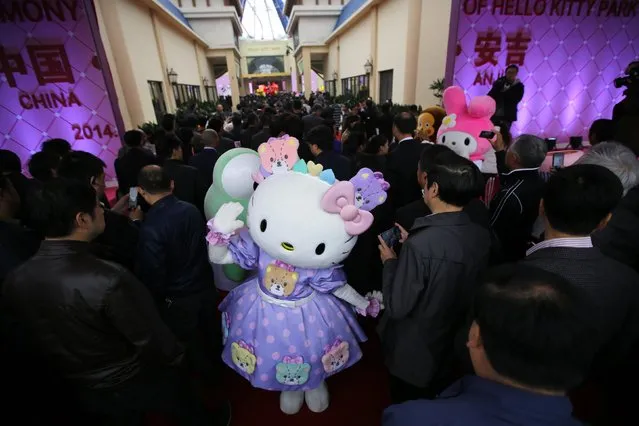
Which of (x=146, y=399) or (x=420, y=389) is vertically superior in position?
(x=146, y=399)

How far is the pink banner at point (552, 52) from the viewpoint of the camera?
676cm

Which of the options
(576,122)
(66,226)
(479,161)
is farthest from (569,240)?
(576,122)

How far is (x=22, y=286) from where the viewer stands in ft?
4.15

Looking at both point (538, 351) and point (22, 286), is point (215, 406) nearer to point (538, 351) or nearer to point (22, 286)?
point (22, 286)

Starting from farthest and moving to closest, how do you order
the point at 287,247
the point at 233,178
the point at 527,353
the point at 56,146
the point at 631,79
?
the point at 631,79 → the point at 56,146 → the point at 233,178 → the point at 287,247 → the point at 527,353

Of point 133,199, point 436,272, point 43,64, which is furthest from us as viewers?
point 43,64

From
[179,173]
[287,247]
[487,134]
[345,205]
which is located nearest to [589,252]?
[345,205]

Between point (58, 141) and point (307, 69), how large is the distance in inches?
748

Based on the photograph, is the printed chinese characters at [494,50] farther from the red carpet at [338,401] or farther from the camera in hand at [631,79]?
the red carpet at [338,401]

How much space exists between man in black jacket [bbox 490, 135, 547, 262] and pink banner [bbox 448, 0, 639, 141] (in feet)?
16.6

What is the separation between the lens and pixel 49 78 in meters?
5.70

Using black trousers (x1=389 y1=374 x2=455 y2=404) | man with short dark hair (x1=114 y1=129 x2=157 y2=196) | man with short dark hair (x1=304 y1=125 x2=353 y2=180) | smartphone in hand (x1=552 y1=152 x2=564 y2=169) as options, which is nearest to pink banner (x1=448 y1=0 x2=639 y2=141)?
smartphone in hand (x1=552 y1=152 x2=564 y2=169)

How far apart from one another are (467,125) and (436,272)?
267 cm

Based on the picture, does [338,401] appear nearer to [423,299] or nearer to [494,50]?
[423,299]
